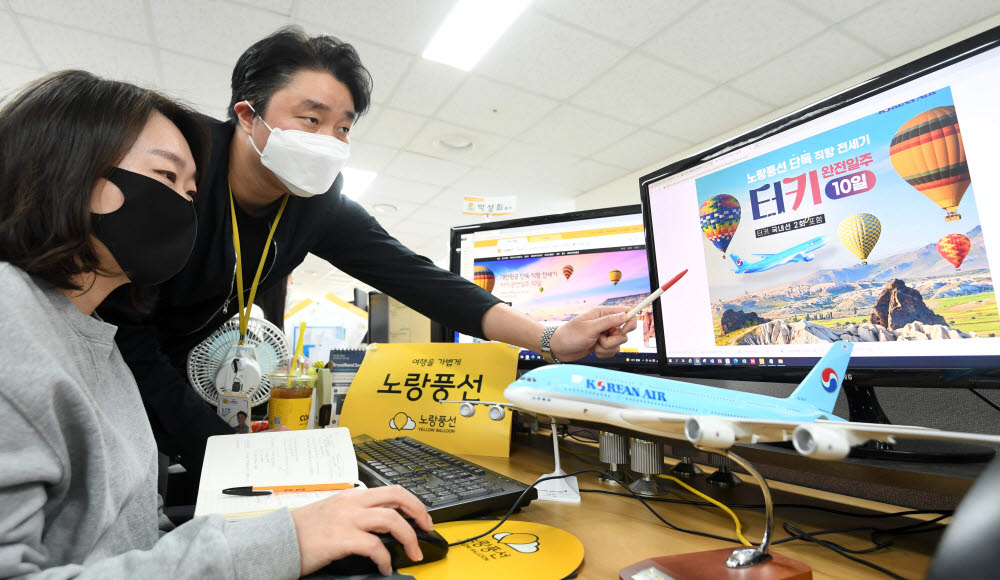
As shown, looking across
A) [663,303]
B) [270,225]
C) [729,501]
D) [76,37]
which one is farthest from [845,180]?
[76,37]

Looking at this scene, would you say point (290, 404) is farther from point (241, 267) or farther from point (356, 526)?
point (356, 526)

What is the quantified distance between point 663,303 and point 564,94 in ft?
9.06

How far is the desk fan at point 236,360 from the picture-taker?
103 cm

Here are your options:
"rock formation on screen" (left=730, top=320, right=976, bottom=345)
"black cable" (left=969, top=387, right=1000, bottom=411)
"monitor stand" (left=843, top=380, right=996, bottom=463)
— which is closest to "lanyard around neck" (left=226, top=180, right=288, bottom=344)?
"rock formation on screen" (left=730, top=320, right=976, bottom=345)

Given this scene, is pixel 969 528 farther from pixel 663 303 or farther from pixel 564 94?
pixel 564 94

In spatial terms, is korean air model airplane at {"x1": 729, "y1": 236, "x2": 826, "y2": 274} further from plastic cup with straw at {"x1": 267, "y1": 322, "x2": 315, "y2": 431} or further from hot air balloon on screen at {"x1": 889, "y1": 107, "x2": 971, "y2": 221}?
plastic cup with straw at {"x1": 267, "y1": 322, "x2": 315, "y2": 431}

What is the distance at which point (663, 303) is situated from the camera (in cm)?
81

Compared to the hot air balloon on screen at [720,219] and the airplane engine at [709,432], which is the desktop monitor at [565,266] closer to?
the hot air balloon on screen at [720,219]

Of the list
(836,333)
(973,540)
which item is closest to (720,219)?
(836,333)

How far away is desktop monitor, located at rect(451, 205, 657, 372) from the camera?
39.3 inches

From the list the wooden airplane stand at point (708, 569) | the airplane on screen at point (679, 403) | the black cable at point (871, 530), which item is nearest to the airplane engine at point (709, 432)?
the airplane on screen at point (679, 403)

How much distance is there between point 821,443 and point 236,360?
1056 mm

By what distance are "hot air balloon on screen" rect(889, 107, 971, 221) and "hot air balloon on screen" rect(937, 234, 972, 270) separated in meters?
0.02

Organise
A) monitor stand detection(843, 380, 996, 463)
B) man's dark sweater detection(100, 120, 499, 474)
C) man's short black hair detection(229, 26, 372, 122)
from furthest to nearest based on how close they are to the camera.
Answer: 1. man's short black hair detection(229, 26, 372, 122)
2. man's dark sweater detection(100, 120, 499, 474)
3. monitor stand detection(843, 380, 996, 463)
